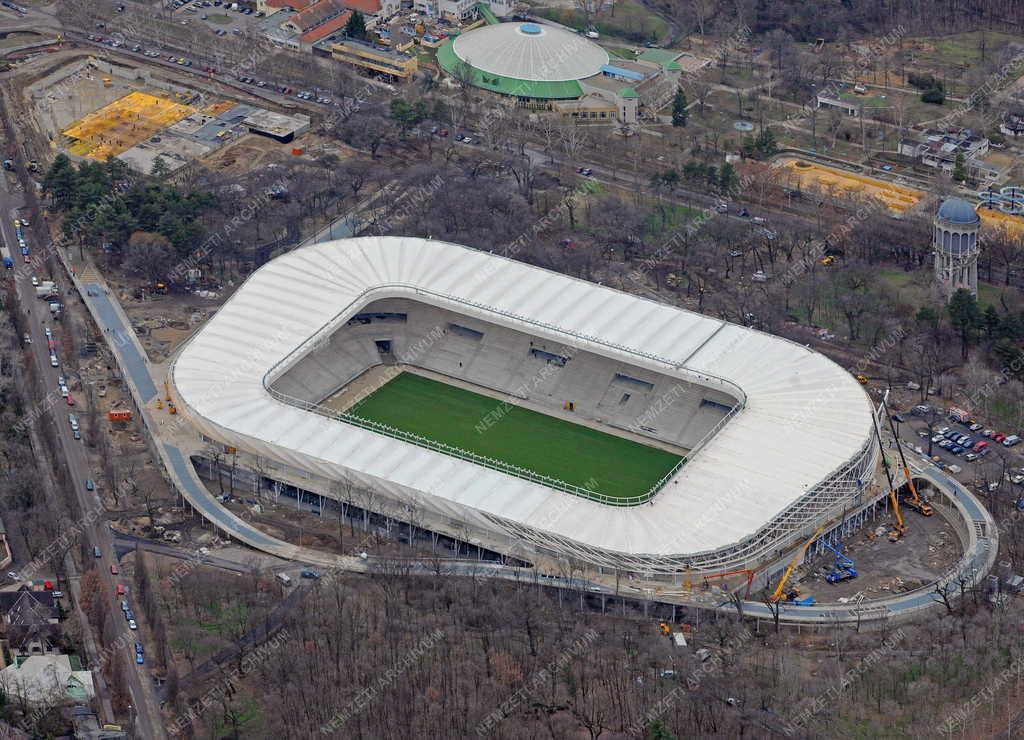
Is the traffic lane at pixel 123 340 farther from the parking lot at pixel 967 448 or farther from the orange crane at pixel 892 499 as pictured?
the parking lot at pixel 967 448

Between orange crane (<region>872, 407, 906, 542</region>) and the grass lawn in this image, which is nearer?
orange crane (<region>872, 407, 906, 542</region>)

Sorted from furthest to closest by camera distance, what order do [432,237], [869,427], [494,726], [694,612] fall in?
[432,237]
[869,427]
[694,612]
[494,726]

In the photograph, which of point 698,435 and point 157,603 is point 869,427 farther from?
point 157,603

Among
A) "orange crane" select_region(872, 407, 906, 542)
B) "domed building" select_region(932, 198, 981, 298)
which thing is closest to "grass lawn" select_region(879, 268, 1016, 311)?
"domed building" select_region(932, 198, 981, 298)

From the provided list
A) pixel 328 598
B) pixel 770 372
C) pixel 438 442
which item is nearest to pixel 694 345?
pixel 770 372

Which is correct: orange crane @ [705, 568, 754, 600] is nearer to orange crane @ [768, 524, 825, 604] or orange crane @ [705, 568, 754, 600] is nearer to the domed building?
orange crane @ [768, 524, 825, 604]

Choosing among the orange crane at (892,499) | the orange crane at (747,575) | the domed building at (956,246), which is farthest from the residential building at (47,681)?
the domed building at (956,246)
